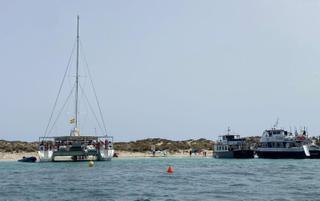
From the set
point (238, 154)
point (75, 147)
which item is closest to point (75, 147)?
point (75, 147)

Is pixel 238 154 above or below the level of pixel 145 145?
below

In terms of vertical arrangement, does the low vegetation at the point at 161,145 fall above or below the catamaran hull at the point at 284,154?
above

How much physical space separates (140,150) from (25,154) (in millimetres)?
31149

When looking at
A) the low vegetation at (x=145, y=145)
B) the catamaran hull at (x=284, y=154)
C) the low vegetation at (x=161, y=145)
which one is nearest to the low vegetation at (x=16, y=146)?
the low vegetation at (x=145, y=145)

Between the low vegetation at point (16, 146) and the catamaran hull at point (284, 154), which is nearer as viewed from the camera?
the catamaran hull at point (284, 154)

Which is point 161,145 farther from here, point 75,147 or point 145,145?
point 75,147

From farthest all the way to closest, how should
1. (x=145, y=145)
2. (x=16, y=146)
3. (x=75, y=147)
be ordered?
(x=145, y=145)
(x=16, y=146)
(x=75, y=147)

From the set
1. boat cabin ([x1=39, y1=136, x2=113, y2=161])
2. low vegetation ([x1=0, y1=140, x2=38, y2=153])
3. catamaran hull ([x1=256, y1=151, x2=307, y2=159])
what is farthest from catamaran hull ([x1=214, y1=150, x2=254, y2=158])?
low vegetation ([x1=0, y1=140, x2=38, y2=153])

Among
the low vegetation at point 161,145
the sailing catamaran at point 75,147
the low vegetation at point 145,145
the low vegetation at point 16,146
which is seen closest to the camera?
the sailing catamaran at point 75,147

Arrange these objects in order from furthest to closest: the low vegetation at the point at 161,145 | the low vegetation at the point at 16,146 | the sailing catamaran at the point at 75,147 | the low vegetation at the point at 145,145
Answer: the low vegetation at the point at 161,145 < the low vegetation at the point at 145,145 < the low vegetation at the point at 16,146 < the sailing catamaran at the point at 75,147

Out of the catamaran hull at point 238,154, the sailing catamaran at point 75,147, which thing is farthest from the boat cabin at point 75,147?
the catamaran hull at point 238,154

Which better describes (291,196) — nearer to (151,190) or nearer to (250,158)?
(151,190)

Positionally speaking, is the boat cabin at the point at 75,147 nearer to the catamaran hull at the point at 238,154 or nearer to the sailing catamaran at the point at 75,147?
the sailing catamaran at the point at 75,147

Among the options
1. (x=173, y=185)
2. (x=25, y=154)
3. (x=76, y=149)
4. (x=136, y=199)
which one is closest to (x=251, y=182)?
(x=173, y=185)
